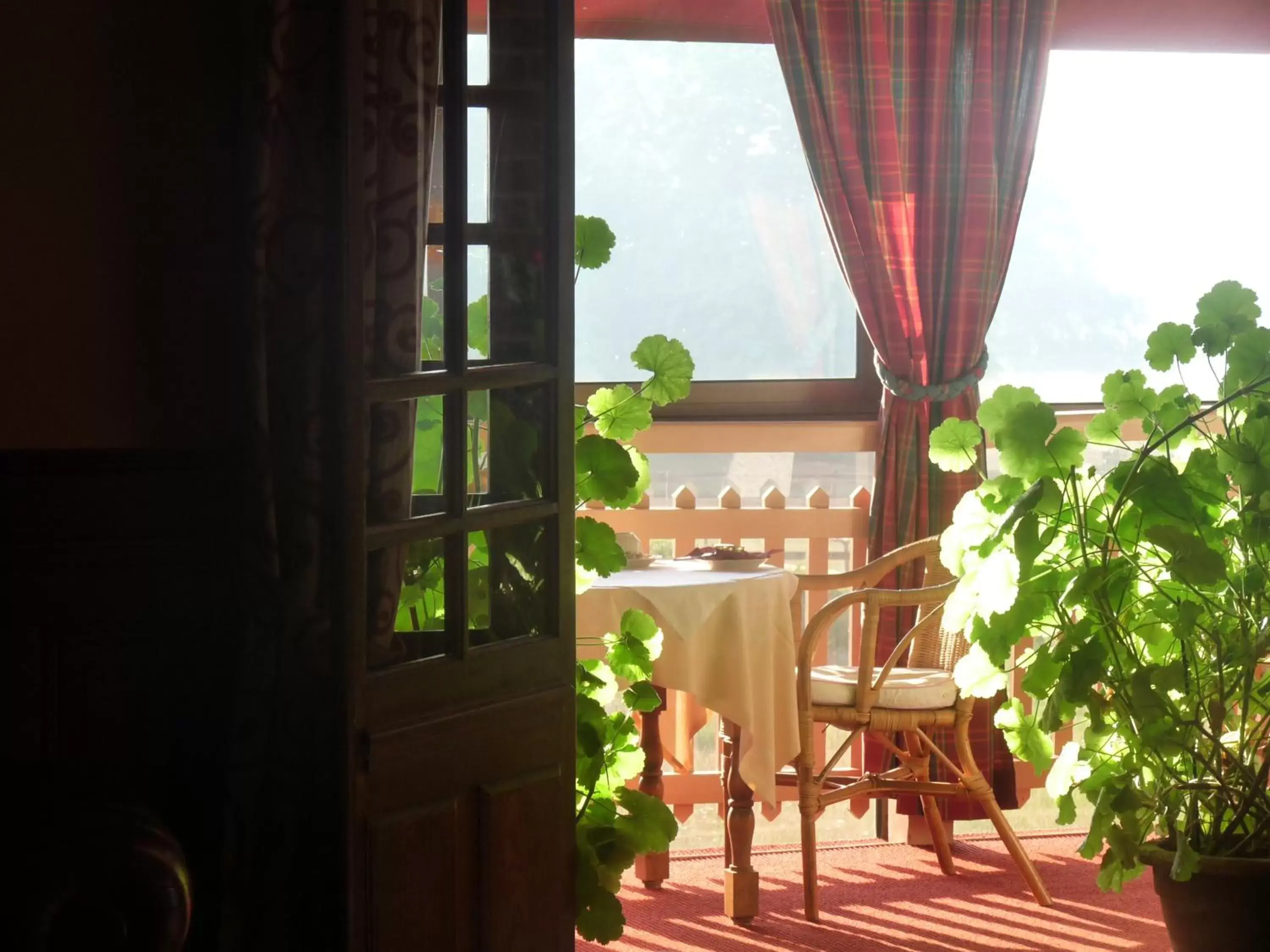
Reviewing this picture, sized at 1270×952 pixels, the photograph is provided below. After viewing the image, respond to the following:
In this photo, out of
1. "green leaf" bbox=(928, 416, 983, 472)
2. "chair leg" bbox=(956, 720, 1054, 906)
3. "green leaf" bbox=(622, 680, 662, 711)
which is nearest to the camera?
"green leaf" bbox=(928, 416, 983, 472)

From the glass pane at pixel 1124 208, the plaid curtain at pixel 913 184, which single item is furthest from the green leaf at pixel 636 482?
the glass pane at pixel 1124 208

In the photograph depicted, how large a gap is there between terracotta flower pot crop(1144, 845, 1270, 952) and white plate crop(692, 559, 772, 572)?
1674mm

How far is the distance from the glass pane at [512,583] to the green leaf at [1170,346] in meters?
0.97

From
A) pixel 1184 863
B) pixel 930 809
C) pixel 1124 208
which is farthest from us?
pixel 1124 208

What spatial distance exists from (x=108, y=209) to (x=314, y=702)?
824 mm

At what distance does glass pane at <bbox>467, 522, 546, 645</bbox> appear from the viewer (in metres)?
2.00

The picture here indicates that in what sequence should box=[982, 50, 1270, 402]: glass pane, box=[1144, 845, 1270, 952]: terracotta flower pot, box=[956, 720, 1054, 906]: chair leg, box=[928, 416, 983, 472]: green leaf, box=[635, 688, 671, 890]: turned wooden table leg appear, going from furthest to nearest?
box=[982, 50, 1270, 402]: glass pane < box=[635, 688, 671, 890]: turned wooden table leg < box=[956, 720, 1054, 906]: chair leg < box=[928, 416, 983, 472]: green leaf < box=[1144, 845, 1270, 952]: terracotta flower pot

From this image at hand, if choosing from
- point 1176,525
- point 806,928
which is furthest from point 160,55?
point 806,928

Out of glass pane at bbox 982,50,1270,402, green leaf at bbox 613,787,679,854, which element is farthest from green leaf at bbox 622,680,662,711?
glass pane at bbox 982,50,1270,402

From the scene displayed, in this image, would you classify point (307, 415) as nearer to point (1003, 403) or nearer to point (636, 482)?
point (636, 482)

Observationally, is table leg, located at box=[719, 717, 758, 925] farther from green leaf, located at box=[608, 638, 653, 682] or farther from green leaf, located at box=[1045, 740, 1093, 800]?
green leaf, located at box=[1045, 740, 1093, 800]

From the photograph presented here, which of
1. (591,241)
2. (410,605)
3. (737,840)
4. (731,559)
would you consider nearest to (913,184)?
(731,559)

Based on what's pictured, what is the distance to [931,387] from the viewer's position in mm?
4113

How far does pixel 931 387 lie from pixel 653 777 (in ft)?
4.83
